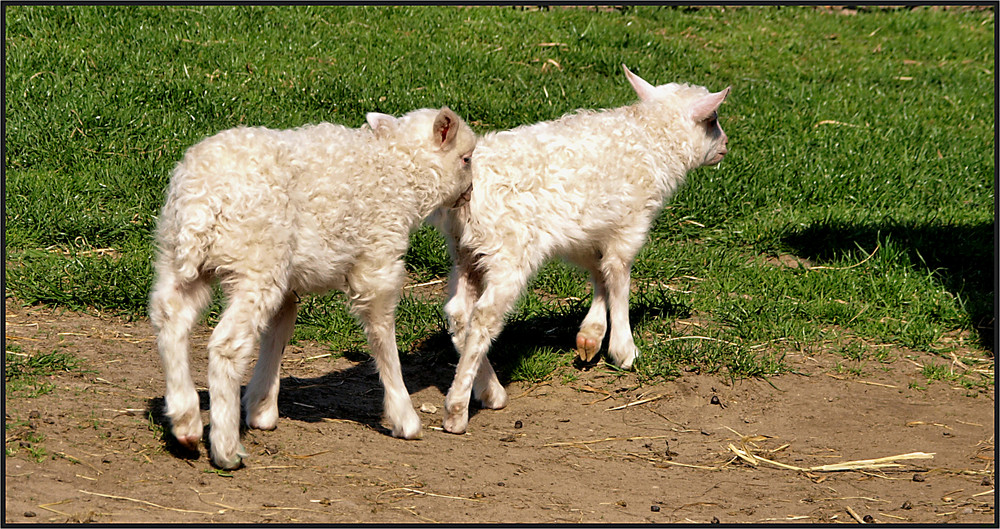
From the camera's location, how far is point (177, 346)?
398 cm

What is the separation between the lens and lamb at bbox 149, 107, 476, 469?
396 cm

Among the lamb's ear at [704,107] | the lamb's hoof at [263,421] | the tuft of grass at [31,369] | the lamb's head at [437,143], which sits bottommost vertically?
Answer: the lamb's hoof at [263,421]

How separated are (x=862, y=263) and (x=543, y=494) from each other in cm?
415

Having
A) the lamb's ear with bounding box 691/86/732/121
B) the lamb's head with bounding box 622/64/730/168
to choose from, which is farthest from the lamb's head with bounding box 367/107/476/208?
the lamb's ear with bounding box 691/86/732/121

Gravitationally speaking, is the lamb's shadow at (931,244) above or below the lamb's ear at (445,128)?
below

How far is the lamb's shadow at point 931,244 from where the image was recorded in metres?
7.28

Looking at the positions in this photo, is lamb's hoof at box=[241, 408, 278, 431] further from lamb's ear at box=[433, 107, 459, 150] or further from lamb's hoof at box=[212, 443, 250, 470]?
lamb's ear at box=[433, 107, 459, 150]

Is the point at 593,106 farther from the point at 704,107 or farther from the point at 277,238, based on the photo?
the point at 277,238

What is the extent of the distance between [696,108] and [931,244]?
2750 mm

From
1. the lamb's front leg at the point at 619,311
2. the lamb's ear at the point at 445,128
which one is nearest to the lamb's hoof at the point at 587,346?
the lamb's front leg at the point at 619,311

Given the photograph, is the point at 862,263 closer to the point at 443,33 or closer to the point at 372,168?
the point at 372,168

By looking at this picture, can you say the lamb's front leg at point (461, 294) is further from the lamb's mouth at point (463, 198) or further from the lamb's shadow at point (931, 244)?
the lamb's shadow at point (931, 244)

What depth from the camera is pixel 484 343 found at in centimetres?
503

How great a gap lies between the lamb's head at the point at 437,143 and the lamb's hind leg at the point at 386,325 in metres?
0.45
